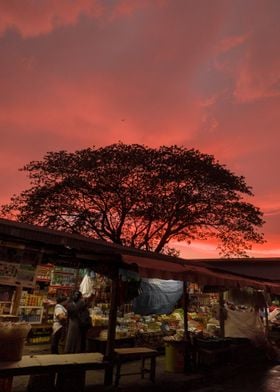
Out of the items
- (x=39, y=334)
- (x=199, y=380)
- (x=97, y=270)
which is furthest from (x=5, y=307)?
(x=199, y=380)

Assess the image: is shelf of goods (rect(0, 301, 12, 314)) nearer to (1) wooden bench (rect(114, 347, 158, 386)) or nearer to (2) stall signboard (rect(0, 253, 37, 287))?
(1) wooden bench (rect(114, 347, 158, 386))

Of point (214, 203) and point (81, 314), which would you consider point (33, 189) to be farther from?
point (81, 314)

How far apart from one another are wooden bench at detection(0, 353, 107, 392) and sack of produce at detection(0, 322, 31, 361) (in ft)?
0.41

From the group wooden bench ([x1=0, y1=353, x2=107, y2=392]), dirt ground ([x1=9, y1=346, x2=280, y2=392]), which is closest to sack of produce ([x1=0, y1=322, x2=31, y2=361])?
wooden bench ([x1=0, y1=353, x2=107, y2=392])

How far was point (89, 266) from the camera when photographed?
9.61 metres

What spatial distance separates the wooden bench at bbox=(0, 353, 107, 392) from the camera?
6.90 metres

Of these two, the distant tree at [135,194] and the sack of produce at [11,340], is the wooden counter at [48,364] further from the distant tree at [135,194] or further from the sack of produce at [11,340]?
the distant tree at [135,194]

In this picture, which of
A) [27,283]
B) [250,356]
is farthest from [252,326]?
[27,283]

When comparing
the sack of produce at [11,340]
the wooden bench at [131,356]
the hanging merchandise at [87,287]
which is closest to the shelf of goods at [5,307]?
the hanging merchandise at [87,287]

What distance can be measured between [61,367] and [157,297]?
941 centimetres

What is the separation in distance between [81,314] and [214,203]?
54.6 feet

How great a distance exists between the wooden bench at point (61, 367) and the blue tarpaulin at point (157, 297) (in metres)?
7.98

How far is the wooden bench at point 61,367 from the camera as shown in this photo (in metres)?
6.90

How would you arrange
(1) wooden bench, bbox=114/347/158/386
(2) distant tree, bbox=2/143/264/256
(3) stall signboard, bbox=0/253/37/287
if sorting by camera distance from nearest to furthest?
1. (3) stall signboard, bbox=0/253/37/287
2. (1) wooden bench, bbox=114/347/158/386
3. (2) distant tree, bbox=2/143/264/256
